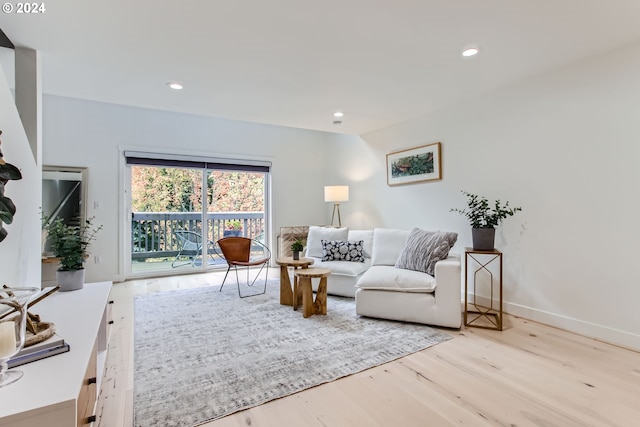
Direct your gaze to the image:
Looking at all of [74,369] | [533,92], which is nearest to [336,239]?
[533,92]

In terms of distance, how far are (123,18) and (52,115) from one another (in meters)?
3.22

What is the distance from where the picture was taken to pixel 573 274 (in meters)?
2.73

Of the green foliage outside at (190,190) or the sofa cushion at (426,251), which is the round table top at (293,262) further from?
the green foliage outside at (190,190)

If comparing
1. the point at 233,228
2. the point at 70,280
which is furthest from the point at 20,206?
the point at 233,228

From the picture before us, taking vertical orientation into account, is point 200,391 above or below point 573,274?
below

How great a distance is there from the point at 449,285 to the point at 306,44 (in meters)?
2.29

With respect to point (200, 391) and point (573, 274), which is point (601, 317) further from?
point (200, 391)

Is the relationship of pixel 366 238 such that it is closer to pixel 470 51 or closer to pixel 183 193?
pixel 470 51


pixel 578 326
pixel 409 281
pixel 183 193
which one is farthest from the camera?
pixel 183 193

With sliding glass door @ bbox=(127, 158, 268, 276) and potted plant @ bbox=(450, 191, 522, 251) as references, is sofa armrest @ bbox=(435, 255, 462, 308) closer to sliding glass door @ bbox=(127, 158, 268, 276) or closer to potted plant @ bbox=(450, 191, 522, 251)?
potted plant @ bbox=(450, 191, 522, 251)

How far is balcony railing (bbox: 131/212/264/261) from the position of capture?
487 cm

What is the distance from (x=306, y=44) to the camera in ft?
7.55

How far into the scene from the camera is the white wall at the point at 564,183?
2434 millimetres

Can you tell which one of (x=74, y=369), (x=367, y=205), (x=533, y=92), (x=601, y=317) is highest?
(x=533, y=92)
